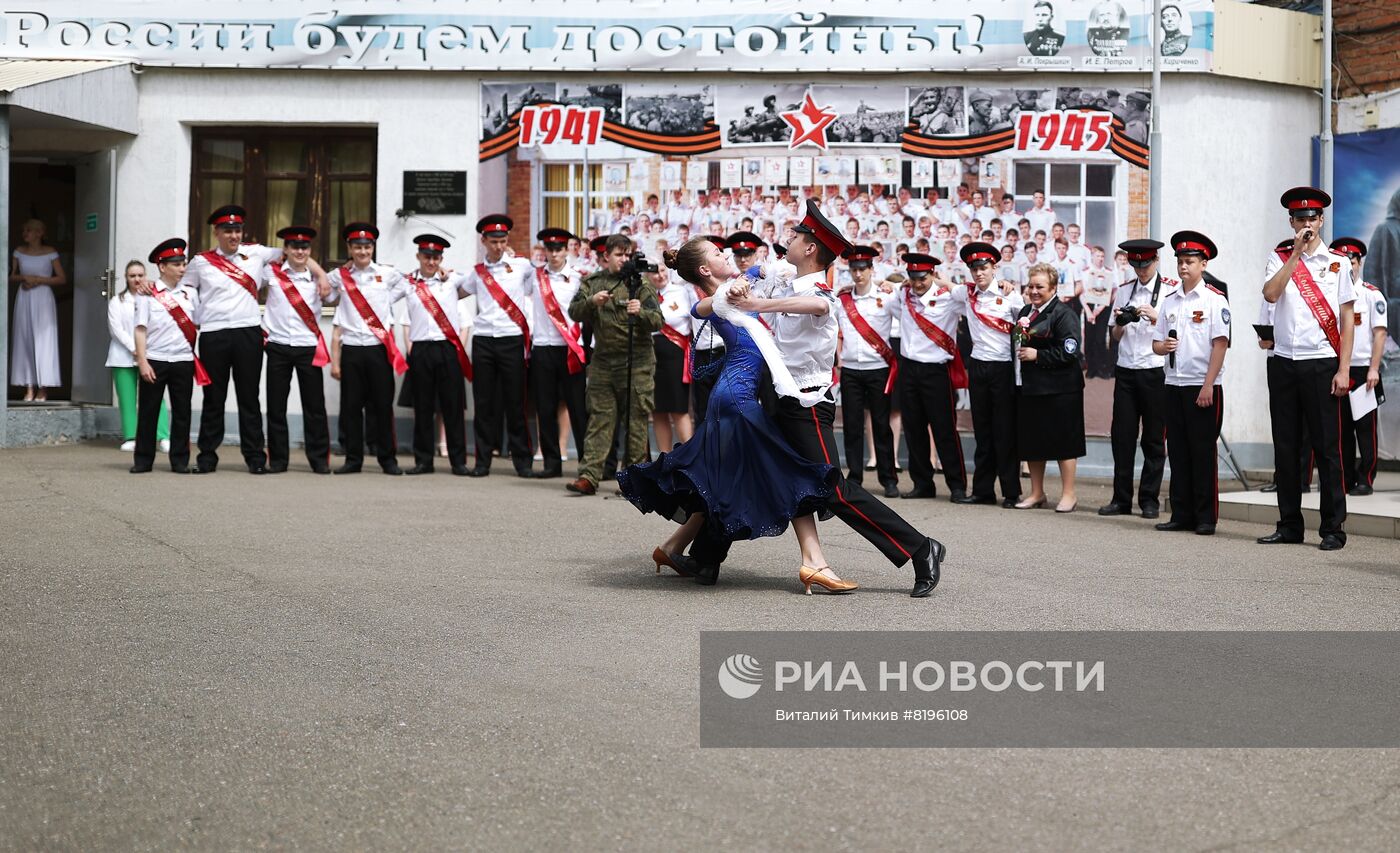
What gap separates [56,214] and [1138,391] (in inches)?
457

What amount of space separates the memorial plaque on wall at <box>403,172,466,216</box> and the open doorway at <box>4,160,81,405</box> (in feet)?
12.4

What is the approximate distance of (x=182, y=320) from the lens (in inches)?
526

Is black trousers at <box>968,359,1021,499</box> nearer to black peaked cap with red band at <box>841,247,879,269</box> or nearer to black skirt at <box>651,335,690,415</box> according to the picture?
black peaked cap with red band at <box>841,247,879,269</box>

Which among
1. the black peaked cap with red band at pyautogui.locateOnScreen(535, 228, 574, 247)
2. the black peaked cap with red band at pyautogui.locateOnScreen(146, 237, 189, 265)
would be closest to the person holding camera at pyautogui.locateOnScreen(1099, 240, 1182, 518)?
the black peaked cap with red band at pyautogui.locateOnScreen(535, 228, 574, 247)

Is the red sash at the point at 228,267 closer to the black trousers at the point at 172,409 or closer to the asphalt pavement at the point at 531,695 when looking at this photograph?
the black trousers at the point at 172,409

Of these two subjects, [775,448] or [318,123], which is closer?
[775,448]

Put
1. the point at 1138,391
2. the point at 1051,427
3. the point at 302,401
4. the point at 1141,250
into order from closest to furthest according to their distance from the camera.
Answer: the point at 1141,250 → the point at 1138,391 → the point at 1051,427 → the point at 302,401

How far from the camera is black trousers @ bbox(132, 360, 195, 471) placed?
12906 mm

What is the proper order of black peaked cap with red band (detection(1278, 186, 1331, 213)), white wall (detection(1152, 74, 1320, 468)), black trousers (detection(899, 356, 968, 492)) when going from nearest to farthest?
black peaked cap with red band (detection(1278, 186, 1331, 213)) → black trousers (detection(899, 356, 968, 492)) → white wall (detection(1152, 74, 1320, 468))

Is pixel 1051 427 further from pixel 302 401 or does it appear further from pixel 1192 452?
pixel 302 401

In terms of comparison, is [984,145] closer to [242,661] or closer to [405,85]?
[405,85]

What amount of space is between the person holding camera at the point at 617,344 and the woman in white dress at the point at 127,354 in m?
4.61

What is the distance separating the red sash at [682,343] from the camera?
43.7ft

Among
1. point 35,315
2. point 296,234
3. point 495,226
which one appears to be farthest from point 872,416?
point 35,315
